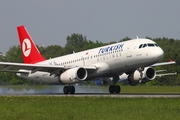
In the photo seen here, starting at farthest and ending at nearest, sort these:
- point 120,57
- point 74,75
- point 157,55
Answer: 1. point 74,75
2. point 120,57
3. point 157,55

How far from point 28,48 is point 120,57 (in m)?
14.5

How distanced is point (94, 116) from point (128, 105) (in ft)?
18.3

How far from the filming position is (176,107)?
80.1 ft

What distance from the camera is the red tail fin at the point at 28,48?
173 ft

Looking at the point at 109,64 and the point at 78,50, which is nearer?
the point at 109,64

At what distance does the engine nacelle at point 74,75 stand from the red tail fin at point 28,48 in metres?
9.67

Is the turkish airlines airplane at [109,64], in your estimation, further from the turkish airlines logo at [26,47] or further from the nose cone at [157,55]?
the turkish airlines logo at [26,47]

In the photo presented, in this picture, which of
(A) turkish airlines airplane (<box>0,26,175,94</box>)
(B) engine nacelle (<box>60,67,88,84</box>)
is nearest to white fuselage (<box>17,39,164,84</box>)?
(A) turkish airlines airplane (<box>0,26,175,94</box>)

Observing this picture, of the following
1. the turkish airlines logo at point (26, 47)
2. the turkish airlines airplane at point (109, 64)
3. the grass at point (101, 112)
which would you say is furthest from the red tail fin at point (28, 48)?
the grass at point (101, 112)

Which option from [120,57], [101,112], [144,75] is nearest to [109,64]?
[120,57]

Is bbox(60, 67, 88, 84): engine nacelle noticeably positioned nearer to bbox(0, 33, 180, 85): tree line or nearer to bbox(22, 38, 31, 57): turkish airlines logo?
bbox(22, 38, 31, 57): turkish airlines logo

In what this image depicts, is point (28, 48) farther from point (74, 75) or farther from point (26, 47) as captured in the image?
point (74, 75)

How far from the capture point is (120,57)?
41.6 metres

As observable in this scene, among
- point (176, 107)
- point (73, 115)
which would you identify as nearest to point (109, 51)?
point (176, 107)
